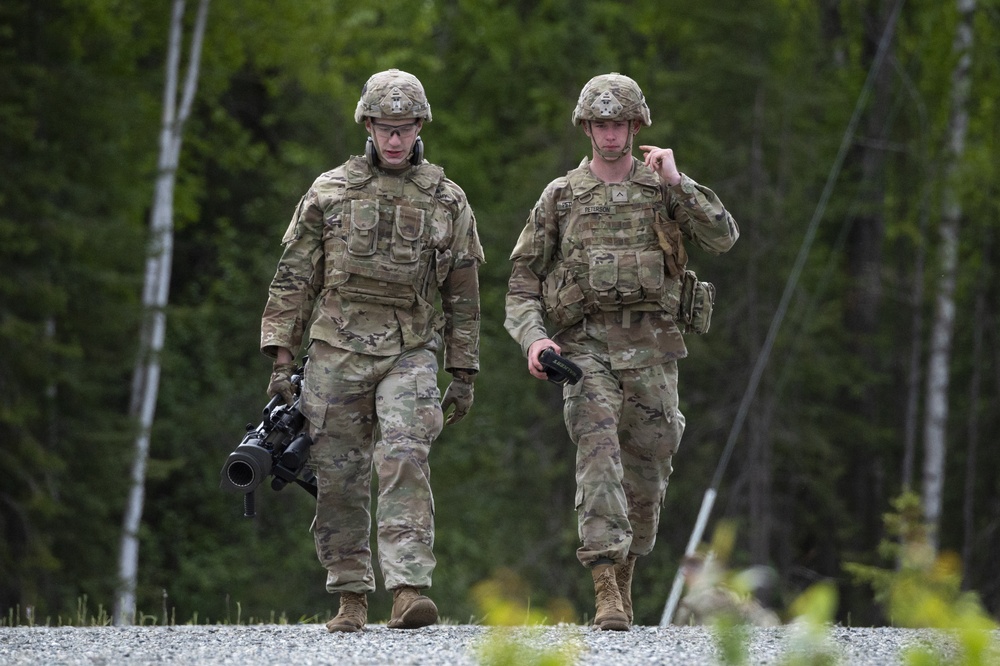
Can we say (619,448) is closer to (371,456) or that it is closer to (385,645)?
(371,456)

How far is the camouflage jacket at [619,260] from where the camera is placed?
6.95 meters

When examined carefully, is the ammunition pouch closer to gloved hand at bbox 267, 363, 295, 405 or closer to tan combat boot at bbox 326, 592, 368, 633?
gloved hand at bbox 267, 363, 295, 405

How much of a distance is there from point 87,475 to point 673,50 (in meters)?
11.7

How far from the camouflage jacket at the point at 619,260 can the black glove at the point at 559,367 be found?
0.58 ft

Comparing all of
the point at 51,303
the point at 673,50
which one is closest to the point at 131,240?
the point at 51,303

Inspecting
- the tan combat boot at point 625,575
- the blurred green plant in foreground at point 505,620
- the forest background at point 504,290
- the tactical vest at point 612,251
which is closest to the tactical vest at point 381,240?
the tactical vest at point 612,251

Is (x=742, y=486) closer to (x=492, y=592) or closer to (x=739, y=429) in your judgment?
(x=739, y=429)

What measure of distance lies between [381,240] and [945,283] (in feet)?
55.4

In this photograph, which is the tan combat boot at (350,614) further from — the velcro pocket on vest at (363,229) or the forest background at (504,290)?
the forest background at (504,290)

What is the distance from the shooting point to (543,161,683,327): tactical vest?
6949 millimetres

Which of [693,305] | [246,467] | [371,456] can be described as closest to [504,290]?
[693,305]

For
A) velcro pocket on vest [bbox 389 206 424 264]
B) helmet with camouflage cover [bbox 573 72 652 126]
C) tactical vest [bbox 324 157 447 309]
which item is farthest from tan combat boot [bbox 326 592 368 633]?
helmet with camouflage cover [bbox 573 72 652 126]

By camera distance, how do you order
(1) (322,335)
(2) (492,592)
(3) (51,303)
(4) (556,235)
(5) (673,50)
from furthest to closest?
(5) (673,50) < (3) (51,303) < (4) (556,235) < (1) (322,335) < (2) (492,592)

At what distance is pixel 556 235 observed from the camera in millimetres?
7164
